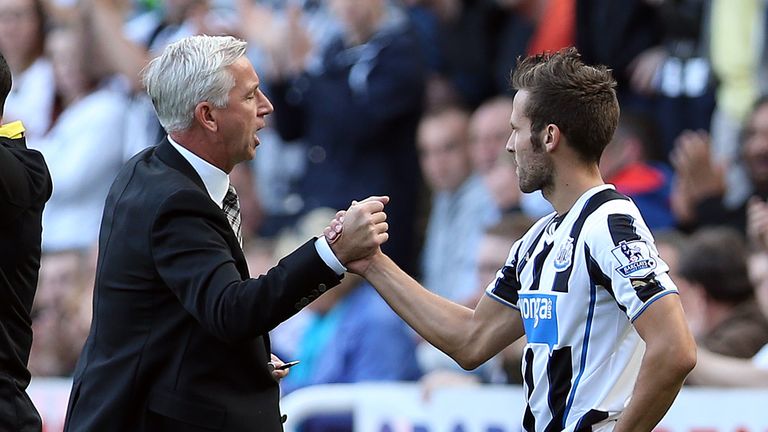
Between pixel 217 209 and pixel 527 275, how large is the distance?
3.11 feet

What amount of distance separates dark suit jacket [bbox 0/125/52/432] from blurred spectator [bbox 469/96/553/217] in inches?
172

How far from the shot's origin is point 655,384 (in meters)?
3.98

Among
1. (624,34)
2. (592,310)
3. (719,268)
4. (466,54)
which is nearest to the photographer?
(592,310)

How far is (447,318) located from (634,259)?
0.93m

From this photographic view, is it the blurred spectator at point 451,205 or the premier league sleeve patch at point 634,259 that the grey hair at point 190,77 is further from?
the blurred spectator at point 451,205

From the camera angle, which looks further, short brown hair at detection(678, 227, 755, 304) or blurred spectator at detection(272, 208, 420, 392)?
blurred spectator at detection(272, 208, 420, 392)

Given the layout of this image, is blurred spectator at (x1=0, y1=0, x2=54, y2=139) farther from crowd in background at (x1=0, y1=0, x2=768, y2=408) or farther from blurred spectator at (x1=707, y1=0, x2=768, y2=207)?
blurred spectator at (x1=707, y1=0, x2=768, y2=207)

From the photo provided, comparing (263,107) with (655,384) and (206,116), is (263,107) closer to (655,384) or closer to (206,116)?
(206,116)

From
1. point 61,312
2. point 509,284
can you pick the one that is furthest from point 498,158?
point 509,284

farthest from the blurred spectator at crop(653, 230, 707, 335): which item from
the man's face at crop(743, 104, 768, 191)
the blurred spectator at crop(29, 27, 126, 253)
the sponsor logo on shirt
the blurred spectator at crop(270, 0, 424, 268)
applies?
the blurred spectator at crop(29, 27, 126, 253)

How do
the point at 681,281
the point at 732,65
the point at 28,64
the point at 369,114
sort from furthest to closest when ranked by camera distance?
the point at 28,64 < the point at 369,114 < the point at 732,65 < the point at 681,281

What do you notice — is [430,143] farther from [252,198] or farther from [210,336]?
[210,336]

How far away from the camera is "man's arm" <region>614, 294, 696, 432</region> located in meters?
3.96

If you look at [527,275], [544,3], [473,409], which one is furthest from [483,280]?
[527,275]
